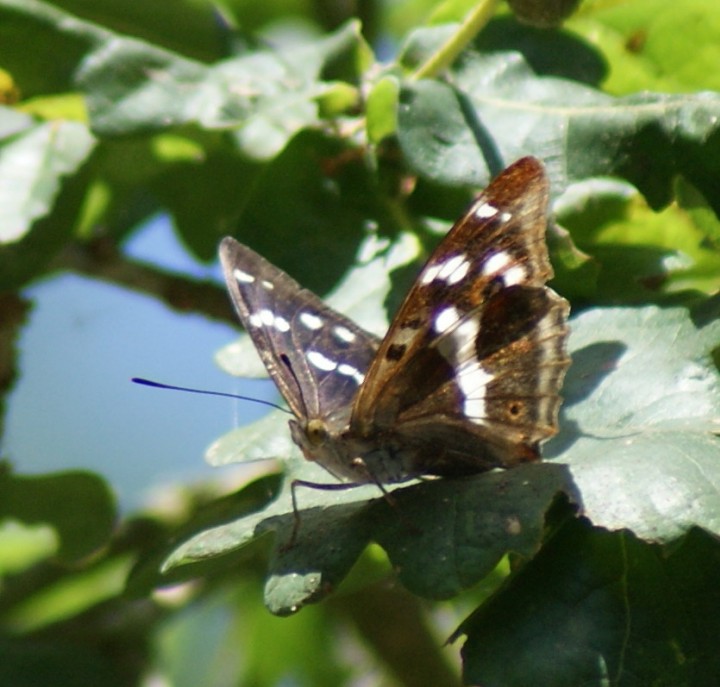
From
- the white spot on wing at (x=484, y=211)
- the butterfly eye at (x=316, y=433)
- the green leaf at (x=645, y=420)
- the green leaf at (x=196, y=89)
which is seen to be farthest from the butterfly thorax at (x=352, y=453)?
the green leaf at (x=196, y=89)

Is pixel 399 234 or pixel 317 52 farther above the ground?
pixel 317 52

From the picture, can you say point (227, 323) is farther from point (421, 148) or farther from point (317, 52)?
point (421, 148)

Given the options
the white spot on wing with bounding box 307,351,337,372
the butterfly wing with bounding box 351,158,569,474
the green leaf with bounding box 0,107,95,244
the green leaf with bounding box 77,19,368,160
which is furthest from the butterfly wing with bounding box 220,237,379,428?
the green leaf with bounding box 0,107,95,244

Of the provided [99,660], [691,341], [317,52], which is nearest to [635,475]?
[691,341]

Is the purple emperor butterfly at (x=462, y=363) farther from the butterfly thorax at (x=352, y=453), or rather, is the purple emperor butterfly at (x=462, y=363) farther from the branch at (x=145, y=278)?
the branch at (x=145, y=278)

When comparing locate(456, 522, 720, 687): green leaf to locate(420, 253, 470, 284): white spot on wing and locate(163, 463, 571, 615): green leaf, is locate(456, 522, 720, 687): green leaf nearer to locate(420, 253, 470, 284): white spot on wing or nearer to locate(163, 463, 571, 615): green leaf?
locate(163, 463, 571, 615): green leaf

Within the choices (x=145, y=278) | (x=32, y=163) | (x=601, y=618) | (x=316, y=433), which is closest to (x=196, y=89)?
(x=32, y=163)
